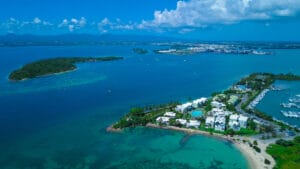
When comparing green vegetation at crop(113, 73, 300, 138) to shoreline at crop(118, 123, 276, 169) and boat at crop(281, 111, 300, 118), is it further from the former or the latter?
boat at crop(281, 111, 300, 118)

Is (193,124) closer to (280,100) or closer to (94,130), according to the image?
(94,130)

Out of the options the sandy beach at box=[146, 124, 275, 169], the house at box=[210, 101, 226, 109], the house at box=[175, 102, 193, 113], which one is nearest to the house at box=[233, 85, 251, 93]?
the house at box=[210, 101, 226, 109]

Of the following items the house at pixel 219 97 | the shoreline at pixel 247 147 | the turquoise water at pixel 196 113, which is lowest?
the shoreline at pixel 247 147

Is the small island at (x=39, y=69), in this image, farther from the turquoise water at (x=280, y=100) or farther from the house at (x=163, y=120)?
the turquoise water at (x=280, y=100)

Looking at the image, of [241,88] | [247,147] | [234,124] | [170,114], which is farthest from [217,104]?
[241,88]

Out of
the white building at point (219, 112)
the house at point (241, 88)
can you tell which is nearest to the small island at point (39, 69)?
the house at point (241, 88)

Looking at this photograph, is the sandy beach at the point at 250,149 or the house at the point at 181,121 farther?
the house at the point at 181,121

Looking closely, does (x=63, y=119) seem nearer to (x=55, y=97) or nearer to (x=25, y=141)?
(x=25, y=141)

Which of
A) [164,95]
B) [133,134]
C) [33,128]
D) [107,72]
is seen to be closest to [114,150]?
[133,134]
